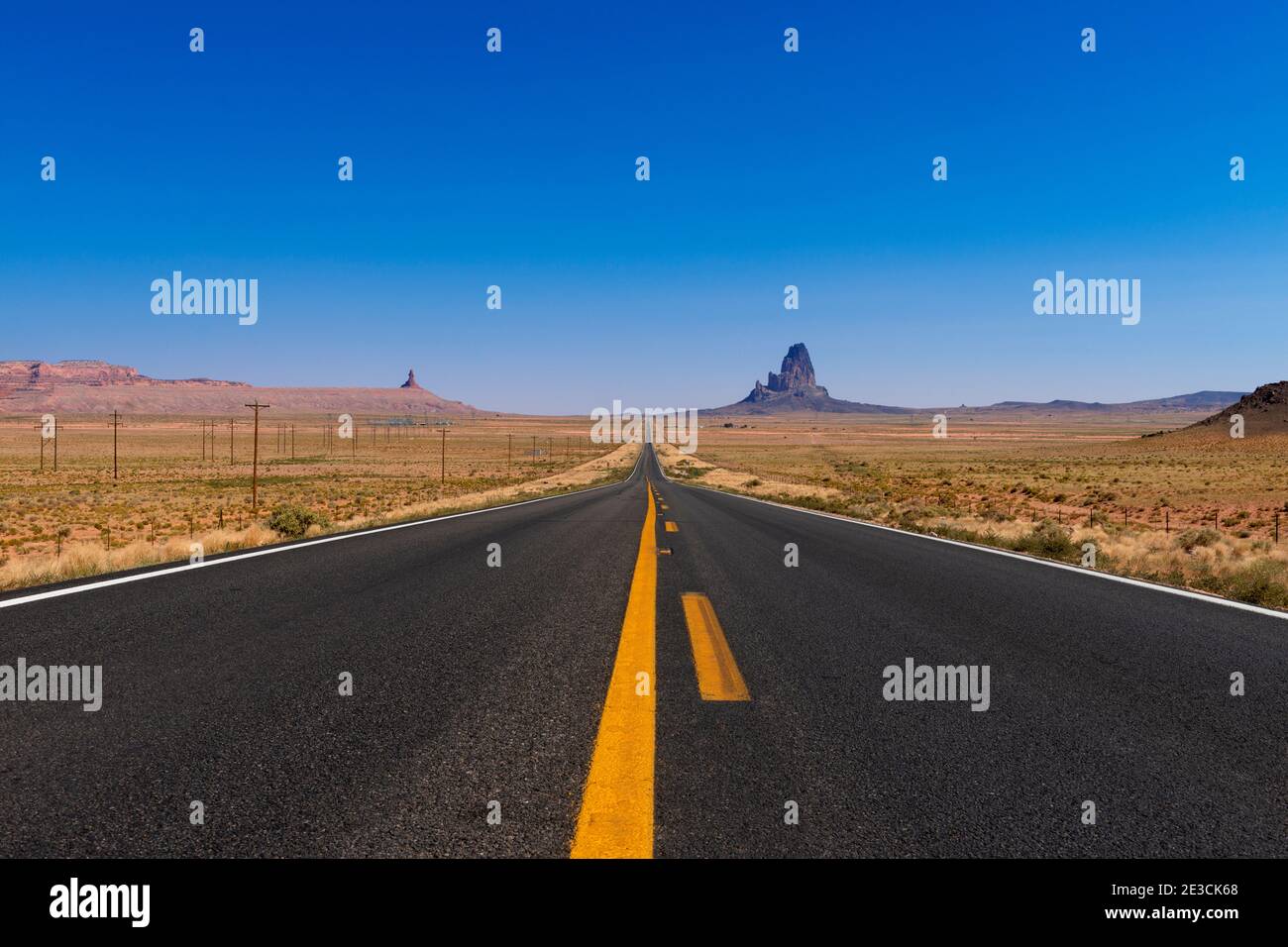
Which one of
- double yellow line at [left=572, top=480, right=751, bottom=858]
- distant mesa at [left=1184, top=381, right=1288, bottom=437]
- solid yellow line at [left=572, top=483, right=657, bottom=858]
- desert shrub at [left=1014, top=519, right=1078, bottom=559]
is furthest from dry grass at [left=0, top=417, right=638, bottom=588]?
distant mesa at [left=1184, top=381, right=1288, bottom=437]

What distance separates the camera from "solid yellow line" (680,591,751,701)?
3.86 m

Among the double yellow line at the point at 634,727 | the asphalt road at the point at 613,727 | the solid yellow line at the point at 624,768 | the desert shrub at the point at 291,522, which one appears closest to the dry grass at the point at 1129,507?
the asphalt road at the point at 613,727

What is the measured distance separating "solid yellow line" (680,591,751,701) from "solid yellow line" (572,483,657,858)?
304mm

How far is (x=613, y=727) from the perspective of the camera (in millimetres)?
3279

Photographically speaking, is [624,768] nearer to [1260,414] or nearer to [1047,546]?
[1047,546]

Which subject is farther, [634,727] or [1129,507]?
[1129,507]

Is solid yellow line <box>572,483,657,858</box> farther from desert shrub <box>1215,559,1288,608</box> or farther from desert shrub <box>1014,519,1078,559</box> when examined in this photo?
desert shrub <box>1014,519,1078,559</box>

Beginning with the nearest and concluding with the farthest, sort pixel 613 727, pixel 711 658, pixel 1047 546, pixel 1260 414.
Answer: pixel 613 727 → pixel 711 658 → pixel 1047 546 → pixel 1260 414

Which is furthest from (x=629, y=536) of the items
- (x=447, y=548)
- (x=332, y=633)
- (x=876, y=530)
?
(x=332, y=633)

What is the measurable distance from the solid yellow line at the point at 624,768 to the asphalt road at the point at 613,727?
0.12 ft

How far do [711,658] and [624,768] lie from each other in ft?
6.03

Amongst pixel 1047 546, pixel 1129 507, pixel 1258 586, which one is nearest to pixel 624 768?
pixel 1258 586

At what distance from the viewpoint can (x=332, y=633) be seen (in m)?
4.94
